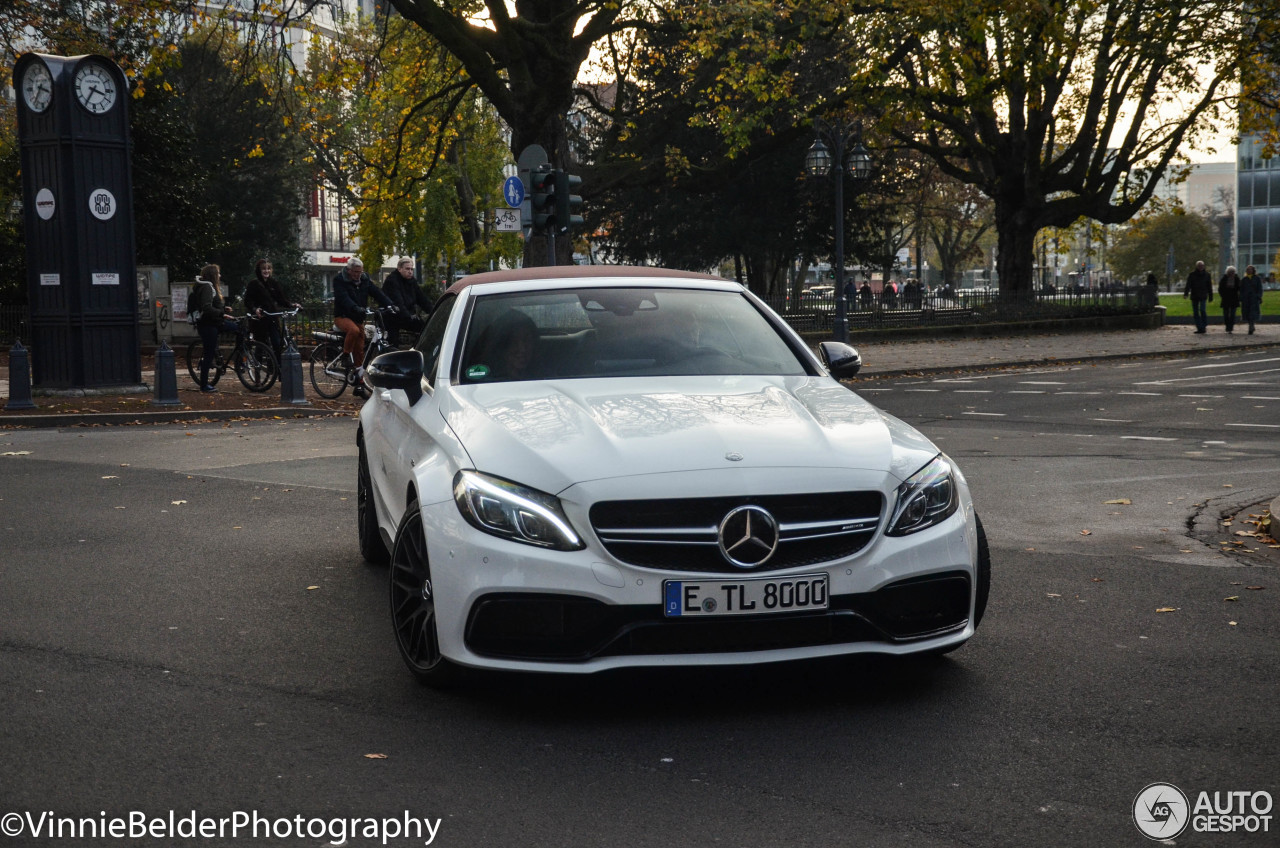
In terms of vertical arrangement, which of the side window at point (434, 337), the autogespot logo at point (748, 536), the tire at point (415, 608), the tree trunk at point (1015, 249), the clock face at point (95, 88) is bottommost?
the tire at point (415, 608)

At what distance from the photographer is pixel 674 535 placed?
456cm

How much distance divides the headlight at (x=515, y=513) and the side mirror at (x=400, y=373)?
146cm

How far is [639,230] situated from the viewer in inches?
2024

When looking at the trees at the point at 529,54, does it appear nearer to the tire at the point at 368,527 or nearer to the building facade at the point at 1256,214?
the tire at the point at 368,527

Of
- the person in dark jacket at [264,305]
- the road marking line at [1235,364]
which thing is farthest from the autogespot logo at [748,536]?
the road marking line at [1235,364]

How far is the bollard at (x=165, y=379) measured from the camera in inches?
698

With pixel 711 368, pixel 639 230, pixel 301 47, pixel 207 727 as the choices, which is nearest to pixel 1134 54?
pixel 639 230

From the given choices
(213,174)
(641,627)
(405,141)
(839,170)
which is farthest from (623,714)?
(213,174)

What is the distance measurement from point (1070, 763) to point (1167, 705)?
78 centimetres

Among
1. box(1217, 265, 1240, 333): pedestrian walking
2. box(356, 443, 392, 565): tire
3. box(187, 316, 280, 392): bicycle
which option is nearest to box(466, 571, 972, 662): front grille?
box(356, 443, 392, 565): tire

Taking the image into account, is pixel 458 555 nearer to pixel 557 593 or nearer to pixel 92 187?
pixel 557 593

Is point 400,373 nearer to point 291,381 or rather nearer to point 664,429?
point 664,429

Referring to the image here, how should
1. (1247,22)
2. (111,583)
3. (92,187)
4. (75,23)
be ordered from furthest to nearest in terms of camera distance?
(1247,22) → (75,23) → (92,187) → (111,583)

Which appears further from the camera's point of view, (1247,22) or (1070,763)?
(1247,22)
